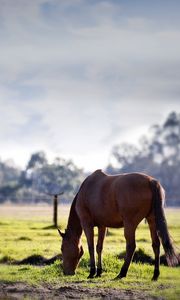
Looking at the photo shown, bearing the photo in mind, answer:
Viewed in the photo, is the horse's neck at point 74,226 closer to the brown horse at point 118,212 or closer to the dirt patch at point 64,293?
the brown horse at point 118,212

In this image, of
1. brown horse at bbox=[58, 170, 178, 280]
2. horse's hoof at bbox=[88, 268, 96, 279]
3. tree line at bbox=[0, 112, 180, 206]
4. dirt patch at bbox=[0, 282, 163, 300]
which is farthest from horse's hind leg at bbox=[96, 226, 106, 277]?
tree line at bbox=[0, 112, 180, 206]

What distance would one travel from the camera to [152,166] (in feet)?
402

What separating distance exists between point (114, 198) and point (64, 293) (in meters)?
2.28

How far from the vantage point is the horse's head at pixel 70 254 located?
13.5 m

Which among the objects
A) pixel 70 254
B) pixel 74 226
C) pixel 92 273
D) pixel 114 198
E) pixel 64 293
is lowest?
pixel 64 293

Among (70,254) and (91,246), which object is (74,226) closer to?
(70,254)

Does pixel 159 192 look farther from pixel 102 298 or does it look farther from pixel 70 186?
pixel 70 186

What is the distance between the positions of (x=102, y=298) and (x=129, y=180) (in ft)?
8.16

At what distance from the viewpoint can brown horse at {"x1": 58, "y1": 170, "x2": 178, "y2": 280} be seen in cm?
1193

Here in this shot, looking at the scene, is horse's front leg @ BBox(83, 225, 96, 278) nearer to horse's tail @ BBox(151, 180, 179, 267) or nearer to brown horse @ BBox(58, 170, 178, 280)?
brown horse @ BBox(58, 170, 178, 280)

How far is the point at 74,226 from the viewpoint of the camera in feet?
46.0

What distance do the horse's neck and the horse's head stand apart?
126 mm

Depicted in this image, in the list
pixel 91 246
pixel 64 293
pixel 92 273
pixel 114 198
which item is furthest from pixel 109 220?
pixel 64 293

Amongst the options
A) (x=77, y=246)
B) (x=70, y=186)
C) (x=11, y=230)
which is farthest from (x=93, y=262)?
(x=70, y=186)
